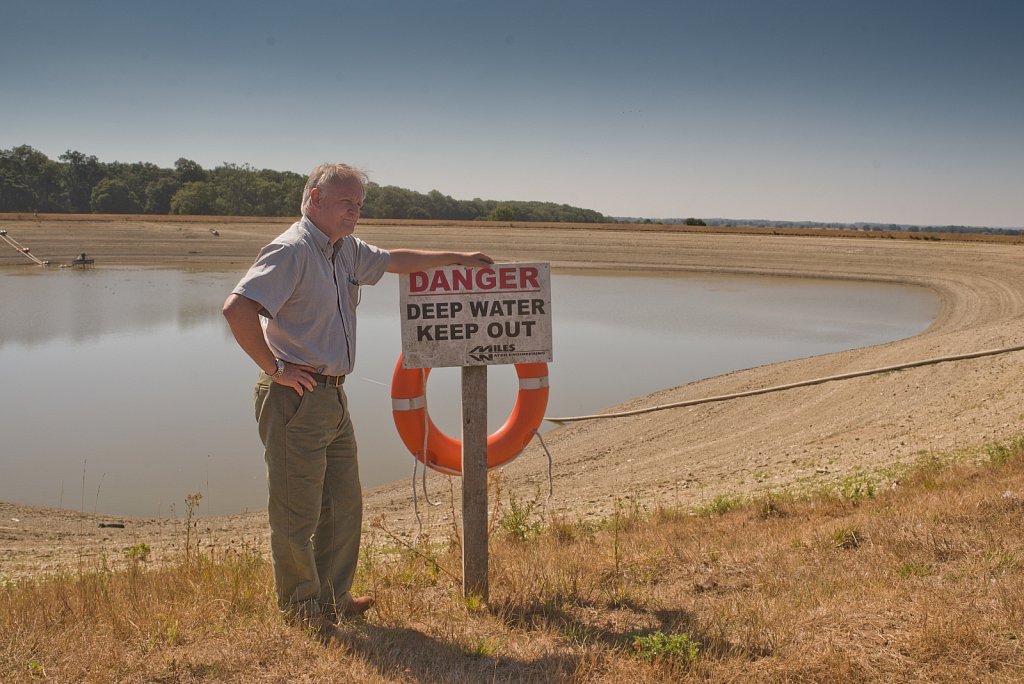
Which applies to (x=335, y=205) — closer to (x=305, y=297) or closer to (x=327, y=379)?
(x=305, y=297)

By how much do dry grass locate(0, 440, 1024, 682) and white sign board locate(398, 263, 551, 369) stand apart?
2.91ft

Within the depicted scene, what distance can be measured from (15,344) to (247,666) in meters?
14.0

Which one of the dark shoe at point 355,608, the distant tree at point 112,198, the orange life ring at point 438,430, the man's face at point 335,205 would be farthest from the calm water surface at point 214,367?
the distant tree at point 112,198

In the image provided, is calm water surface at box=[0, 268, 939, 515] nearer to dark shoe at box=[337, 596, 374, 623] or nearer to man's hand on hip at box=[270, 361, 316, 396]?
dark shoe at box=[337, 596, 374, 623]

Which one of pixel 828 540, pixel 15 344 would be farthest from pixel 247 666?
pixel 15 344

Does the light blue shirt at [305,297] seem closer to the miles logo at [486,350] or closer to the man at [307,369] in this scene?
the man at [307,369]

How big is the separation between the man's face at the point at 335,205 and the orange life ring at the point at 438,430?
2.61ft

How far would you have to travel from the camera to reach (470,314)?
2.81 m

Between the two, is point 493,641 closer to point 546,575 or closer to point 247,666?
point 546,575

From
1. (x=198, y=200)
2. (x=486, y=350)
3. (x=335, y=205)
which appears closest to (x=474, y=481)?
(x=486, y=350)

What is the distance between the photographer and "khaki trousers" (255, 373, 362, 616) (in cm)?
247

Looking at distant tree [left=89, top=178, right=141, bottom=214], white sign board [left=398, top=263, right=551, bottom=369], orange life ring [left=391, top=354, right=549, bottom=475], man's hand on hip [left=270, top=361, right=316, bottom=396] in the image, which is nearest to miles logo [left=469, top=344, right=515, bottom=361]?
white sign board [left=398, top=263, right=551, bottom=369]

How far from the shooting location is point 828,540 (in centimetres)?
336

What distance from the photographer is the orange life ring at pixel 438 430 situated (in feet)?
10.5
